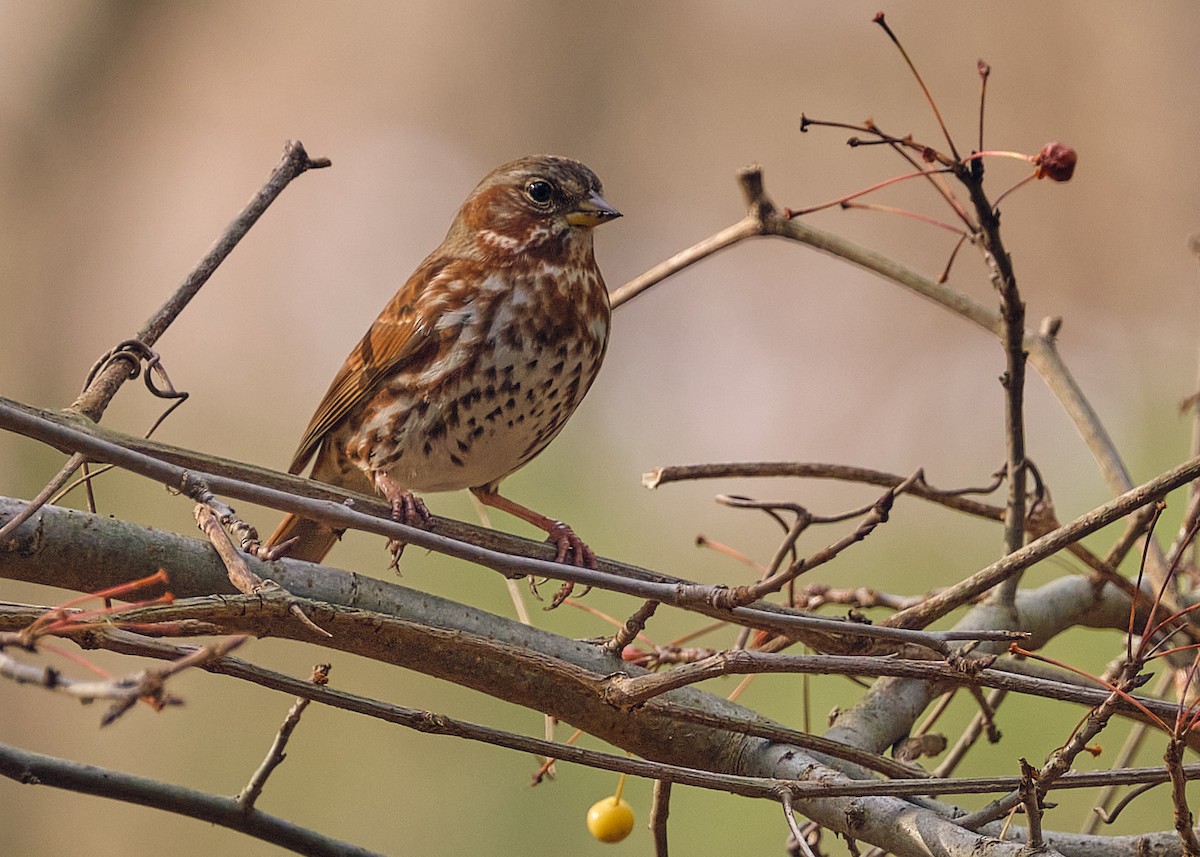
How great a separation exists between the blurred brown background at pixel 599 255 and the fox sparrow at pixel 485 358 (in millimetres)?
2018

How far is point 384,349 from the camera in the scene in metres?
3.18

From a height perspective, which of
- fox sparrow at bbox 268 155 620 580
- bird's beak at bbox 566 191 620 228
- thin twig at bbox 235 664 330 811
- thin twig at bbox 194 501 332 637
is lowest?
thin twig at bbox 235 664 330 811

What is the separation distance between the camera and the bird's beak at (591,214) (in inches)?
129

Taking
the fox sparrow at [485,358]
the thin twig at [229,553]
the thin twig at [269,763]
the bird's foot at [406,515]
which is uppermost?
the fox sparrow at [485,358]

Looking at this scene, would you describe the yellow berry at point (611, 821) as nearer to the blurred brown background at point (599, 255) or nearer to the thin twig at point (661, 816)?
the thin twig at point (661, 816)

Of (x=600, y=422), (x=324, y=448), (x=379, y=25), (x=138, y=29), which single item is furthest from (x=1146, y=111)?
(x=138, y=29)

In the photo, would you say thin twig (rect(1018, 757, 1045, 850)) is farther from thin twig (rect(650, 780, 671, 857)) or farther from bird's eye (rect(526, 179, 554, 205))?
bird's eye (rect(526, 179, 554, 205))

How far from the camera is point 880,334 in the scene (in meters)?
8.52

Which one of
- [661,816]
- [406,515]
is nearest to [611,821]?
[661,816]

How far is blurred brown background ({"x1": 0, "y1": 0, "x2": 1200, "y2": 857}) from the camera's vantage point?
609 centimetres

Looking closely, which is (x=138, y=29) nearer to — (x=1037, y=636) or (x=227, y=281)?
(x=227, y=281)

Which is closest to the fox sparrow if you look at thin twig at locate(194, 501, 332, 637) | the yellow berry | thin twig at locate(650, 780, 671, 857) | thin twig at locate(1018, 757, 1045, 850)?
the yellow berry

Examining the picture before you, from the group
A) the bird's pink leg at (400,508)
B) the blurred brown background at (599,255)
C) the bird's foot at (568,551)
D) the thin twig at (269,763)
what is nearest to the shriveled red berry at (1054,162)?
the bird's foot at (568,551)

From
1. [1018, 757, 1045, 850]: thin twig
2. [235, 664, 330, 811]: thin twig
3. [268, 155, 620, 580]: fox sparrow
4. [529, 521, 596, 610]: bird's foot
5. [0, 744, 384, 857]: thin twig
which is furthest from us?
[268, 155, 620, 580]: fox sparrow
